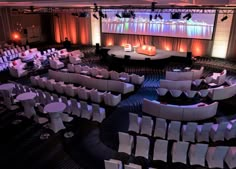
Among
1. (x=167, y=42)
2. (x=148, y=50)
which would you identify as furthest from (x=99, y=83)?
(x=167, y=42)

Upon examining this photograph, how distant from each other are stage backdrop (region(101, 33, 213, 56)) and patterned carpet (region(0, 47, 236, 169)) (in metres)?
7.65

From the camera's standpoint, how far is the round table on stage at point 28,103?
7.96 meters

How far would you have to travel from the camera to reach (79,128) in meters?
7.61

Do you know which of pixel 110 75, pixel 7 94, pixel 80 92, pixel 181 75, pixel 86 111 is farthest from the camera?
pixel 110 75

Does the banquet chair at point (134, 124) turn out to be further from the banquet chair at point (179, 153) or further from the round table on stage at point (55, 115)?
the round table on stage at point (55, 115)

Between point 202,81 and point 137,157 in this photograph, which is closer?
point 137,157

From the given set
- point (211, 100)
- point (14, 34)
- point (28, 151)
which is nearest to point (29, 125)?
point (28, 151)

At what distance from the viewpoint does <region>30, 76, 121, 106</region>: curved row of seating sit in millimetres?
9195

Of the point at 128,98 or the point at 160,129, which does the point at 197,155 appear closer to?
the point at 160,129

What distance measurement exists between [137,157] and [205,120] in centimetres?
339

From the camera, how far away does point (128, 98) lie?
994 cm

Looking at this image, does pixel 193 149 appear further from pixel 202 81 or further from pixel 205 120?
pixel 202 81

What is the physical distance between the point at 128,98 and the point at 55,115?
3684 millimetres

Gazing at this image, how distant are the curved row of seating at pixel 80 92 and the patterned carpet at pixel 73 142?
1.37 feet
